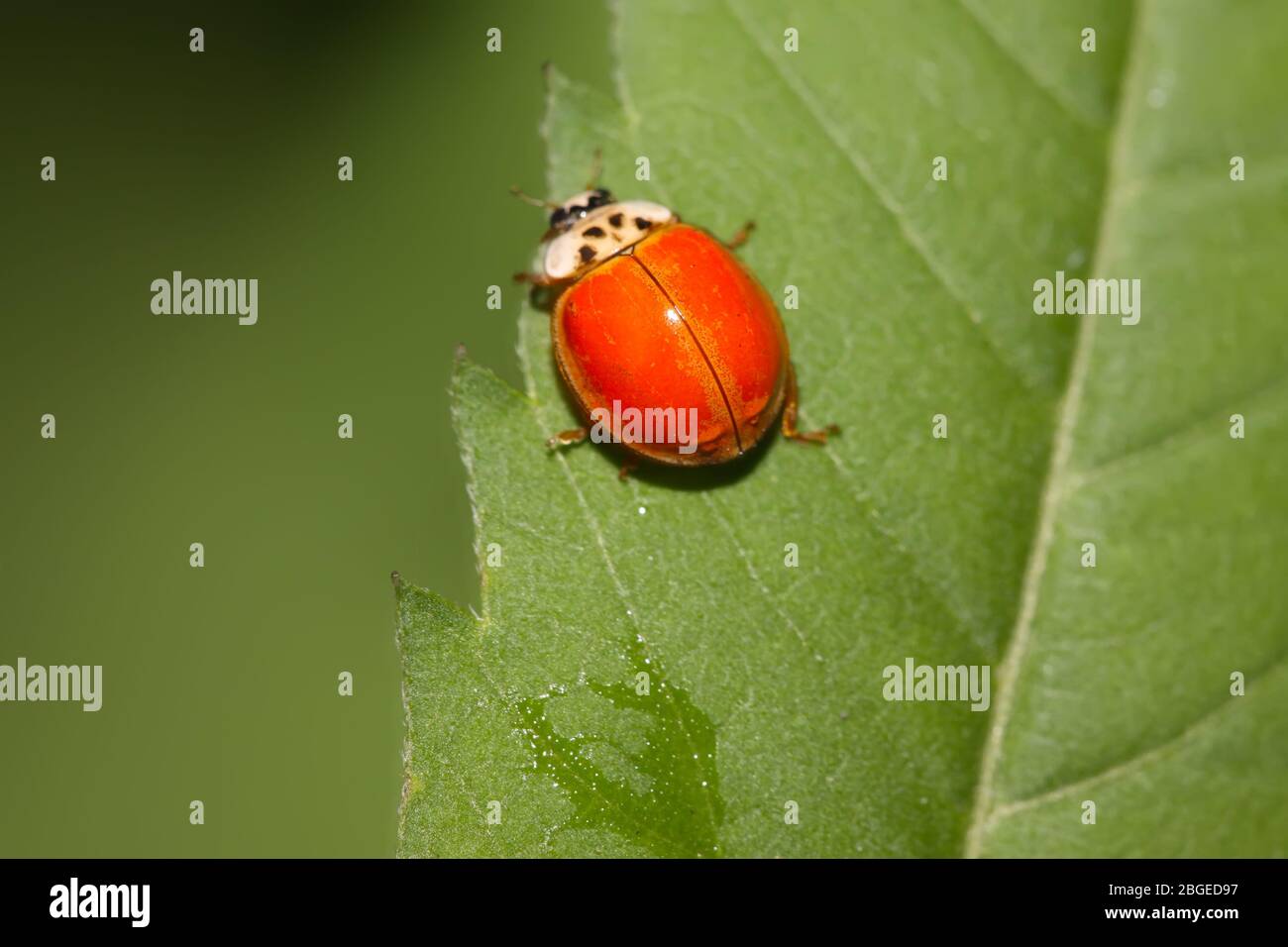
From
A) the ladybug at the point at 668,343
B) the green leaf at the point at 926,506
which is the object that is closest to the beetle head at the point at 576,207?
the ladybug at the point at 668,343

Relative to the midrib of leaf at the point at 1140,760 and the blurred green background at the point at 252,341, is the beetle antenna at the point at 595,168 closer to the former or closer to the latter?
the blurred green background at the point at 252,341

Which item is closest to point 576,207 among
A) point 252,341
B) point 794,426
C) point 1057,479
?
point 794,426

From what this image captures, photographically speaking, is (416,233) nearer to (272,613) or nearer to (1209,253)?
(272,613)

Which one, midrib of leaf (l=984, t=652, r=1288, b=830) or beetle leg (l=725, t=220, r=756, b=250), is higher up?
beetle leg (l=725, t=220, r=756, b=250)

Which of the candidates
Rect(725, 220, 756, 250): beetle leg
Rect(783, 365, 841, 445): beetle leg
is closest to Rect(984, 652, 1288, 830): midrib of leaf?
Rect(783, 365, 841, 445): beetle leg

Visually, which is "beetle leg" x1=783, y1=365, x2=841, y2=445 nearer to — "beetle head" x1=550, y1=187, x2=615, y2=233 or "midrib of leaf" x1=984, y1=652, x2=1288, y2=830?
"beetle head" x1=550, y1=187, x2=615, y2=233
